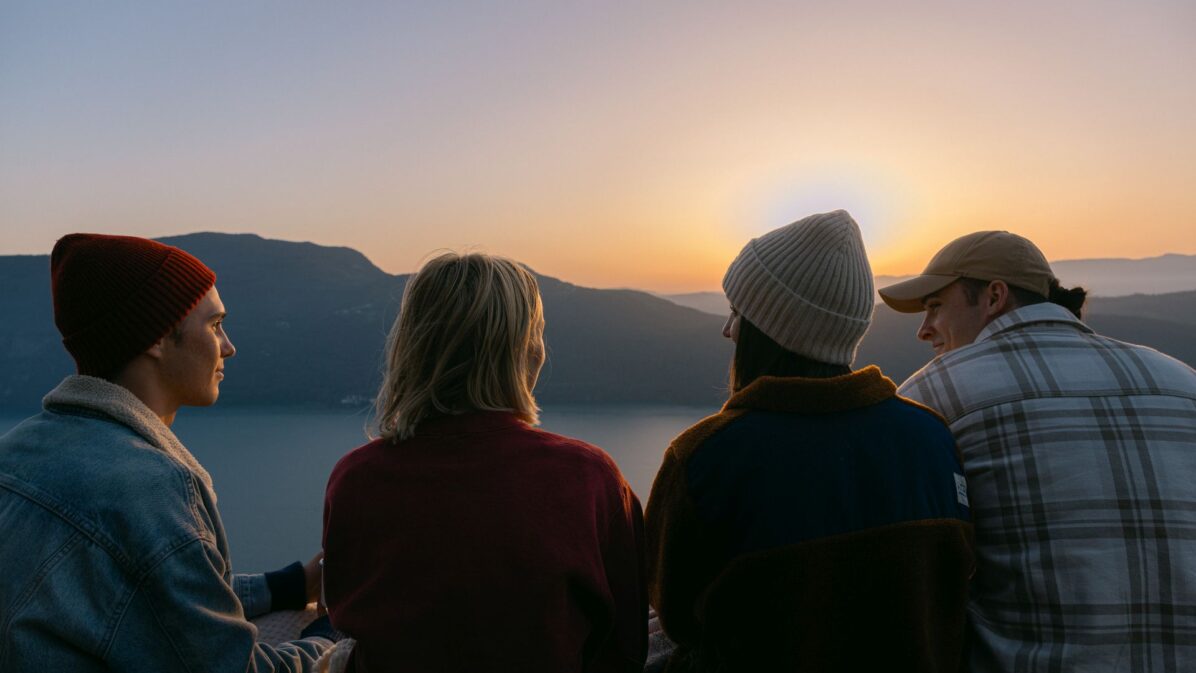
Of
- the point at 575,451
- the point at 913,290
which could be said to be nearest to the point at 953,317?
the point at 913,290

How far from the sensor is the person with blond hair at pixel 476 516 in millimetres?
985

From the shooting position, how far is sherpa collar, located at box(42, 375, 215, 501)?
3.31 ft

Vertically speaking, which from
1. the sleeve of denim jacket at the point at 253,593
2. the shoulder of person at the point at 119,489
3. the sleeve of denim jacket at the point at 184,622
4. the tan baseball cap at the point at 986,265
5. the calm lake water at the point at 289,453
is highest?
the tan baseball cap at the point at 986,265

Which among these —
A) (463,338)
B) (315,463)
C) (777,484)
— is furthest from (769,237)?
(315,463)

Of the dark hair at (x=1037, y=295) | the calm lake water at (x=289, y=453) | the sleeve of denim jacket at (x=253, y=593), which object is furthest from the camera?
the calm lake water at (x=289, y=453)

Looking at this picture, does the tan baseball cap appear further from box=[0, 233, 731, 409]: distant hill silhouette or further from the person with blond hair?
box=[0, 233, 731, 409]: distant hill silhouette

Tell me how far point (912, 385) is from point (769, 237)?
1.57 feet

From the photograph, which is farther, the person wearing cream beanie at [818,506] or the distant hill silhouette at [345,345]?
the distant hill silhouette at [345,345]

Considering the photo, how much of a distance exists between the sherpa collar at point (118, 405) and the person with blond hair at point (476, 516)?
0.24 m

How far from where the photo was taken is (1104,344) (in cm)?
A: 137

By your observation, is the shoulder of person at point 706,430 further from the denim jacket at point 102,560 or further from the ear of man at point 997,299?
the ear of man at point 997,299

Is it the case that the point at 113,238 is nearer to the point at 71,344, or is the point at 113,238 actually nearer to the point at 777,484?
the point at 71,344

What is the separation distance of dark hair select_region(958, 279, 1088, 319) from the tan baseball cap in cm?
1

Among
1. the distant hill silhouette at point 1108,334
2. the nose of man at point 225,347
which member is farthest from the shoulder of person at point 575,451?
the distant hill silhouette at point 1108,334
